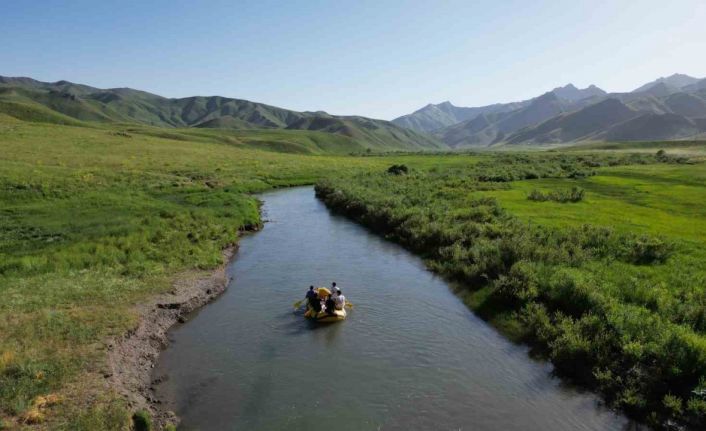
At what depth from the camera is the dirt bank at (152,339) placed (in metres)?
19.0

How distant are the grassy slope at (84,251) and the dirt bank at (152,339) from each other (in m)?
0.75

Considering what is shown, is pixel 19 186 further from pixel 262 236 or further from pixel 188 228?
pixel 262 236

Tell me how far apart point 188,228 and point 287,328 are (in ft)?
71.1

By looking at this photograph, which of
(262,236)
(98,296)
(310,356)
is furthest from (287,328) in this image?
(262,236)

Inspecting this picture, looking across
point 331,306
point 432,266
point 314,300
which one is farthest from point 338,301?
point 432,266

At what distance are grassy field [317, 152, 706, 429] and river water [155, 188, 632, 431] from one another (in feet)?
5.71

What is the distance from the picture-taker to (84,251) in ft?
113

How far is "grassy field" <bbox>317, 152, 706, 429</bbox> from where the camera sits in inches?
755

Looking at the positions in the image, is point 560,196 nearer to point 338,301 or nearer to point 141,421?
point 338,301

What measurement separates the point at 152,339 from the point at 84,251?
14199mm

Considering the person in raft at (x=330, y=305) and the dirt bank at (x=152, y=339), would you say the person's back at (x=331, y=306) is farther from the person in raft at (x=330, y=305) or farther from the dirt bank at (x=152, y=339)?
the dirt bank at (x=152, y=339)

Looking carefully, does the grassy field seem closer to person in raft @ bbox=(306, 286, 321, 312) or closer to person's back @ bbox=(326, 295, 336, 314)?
person's back @ bbox=(326, 295, 336, 314)

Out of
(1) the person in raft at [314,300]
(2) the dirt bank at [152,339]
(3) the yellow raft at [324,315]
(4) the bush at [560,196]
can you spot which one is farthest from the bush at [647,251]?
(2) the dirt bank at [152,339]

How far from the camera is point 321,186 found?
83125 millimetres
